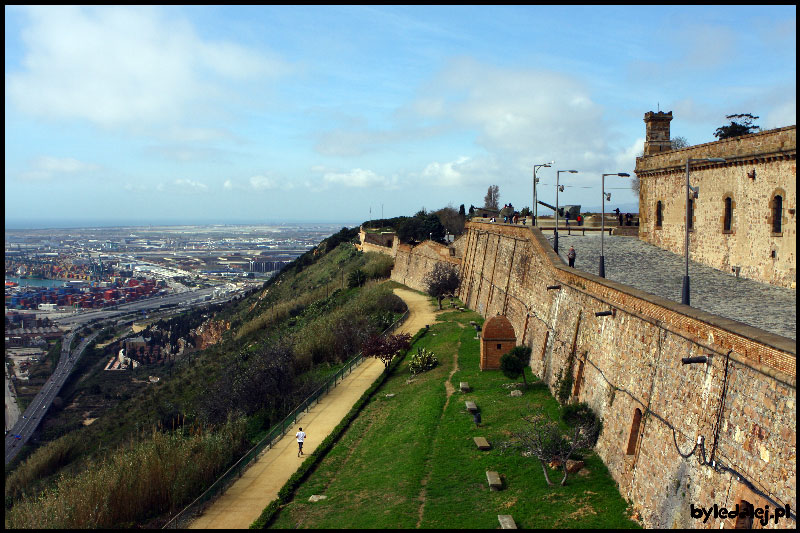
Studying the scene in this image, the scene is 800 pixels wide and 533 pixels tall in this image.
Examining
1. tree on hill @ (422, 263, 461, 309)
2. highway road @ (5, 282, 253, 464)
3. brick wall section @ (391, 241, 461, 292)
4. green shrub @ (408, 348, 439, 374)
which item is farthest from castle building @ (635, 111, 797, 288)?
highway road @ (5, 282, 253, 464)

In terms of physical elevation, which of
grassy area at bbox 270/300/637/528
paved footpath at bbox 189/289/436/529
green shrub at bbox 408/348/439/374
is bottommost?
paved footpath at bbox 189/289/436/529

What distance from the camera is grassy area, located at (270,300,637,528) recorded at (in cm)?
1243

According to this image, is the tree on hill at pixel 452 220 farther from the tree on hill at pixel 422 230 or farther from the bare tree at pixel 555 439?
the bare tree at pixel 555 439

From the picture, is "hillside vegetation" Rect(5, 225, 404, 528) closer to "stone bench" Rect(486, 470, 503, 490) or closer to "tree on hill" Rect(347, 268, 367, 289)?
"tree on hill" Rect(347, 268, 367, 289)

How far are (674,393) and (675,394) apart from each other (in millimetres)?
48

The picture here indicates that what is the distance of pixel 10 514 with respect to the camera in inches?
643

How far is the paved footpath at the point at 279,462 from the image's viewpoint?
15.4m

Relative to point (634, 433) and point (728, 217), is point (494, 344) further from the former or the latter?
point (634, 433)

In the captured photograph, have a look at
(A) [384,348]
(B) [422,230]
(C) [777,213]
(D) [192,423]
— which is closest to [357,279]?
(B) [422,230]

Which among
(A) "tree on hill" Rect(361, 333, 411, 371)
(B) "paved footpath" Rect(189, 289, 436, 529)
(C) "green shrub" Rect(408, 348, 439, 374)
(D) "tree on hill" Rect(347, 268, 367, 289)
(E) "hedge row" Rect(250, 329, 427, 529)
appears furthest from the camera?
(D) "tree on hill" Rect(347, 268, 367, 289)

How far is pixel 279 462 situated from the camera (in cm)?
1884

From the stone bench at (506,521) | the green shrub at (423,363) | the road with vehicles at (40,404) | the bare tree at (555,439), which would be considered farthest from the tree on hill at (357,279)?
the stone bench at (506,521)

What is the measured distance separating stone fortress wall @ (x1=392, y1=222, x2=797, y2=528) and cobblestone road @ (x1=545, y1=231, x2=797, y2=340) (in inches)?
107

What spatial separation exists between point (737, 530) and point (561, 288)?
12101mm
